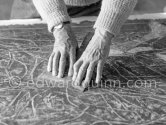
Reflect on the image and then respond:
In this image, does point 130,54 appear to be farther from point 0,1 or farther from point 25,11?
point 0,1

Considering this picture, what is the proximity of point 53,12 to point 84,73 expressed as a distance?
11.7 inches

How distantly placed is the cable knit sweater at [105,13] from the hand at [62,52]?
51 millimetres

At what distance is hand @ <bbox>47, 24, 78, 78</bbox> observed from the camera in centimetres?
119

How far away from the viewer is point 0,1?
8.55 feet

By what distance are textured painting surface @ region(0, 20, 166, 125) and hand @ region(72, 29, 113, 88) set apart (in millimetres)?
45

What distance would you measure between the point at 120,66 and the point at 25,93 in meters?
0.42

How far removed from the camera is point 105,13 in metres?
1.19

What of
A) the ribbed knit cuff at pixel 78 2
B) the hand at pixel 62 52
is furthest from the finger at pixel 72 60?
the ribbed knit cuff at pixel 78 2

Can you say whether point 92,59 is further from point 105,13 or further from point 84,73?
point 105,13

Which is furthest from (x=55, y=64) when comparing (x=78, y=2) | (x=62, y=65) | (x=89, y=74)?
(x=78, y=2)

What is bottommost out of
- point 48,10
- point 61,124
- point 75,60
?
point 61,124

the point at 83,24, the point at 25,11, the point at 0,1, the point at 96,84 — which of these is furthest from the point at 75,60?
the point at 0,1

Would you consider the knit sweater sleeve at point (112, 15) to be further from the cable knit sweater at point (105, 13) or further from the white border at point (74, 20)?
the white border at point (74, 20)

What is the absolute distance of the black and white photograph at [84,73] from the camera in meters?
1.04
